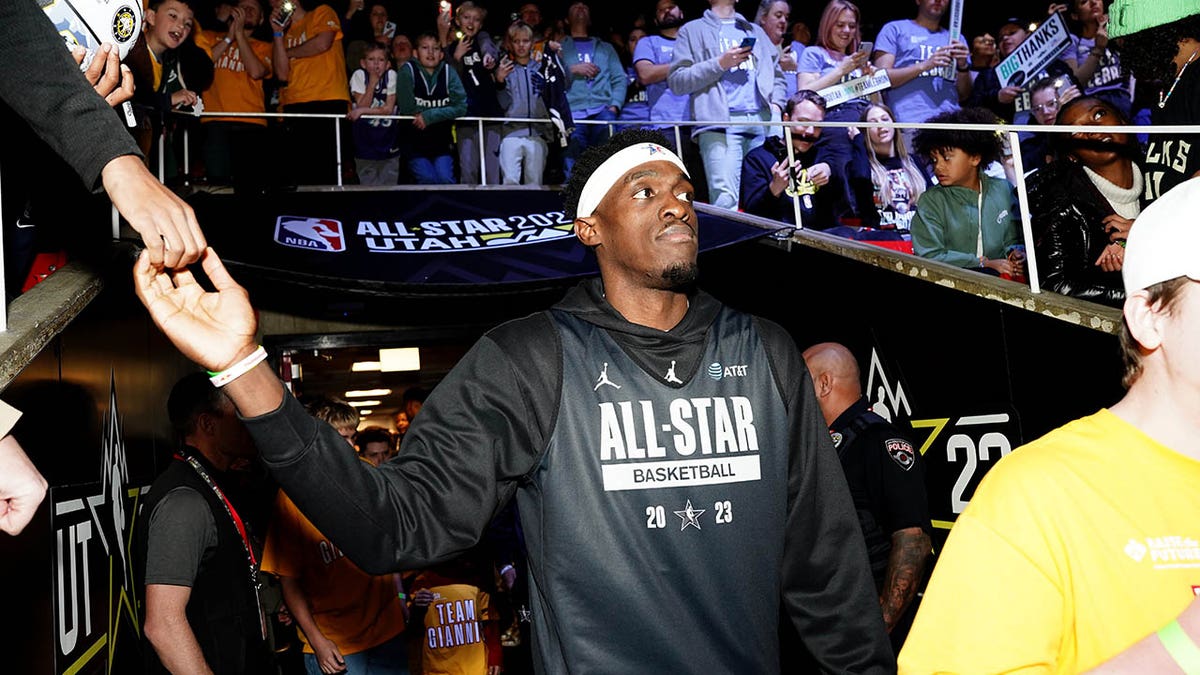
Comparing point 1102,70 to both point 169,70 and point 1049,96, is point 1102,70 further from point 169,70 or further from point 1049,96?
point 169,70

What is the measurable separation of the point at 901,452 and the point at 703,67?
451cm

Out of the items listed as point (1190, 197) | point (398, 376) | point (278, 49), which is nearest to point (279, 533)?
point (1190, 197)

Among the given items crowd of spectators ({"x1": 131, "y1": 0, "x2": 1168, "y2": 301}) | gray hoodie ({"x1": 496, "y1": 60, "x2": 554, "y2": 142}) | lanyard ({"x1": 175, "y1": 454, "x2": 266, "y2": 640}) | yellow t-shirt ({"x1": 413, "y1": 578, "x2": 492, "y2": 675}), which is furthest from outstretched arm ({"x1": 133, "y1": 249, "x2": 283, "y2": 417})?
gray hoodie ({"x1": 496, "y1": 60, "x2": 554, "y2": 142})

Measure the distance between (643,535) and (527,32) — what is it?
7.97m

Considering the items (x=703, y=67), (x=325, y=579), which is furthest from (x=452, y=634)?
(x=703, y=67)

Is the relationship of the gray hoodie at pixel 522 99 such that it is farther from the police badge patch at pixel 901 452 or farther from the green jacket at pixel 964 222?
the police badge patch at pixel 901 452

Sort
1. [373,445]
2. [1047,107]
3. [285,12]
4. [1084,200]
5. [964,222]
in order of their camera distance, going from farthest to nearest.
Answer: [285,12] → [1047,107] → [373,445] → [964,222] → [1084,200]

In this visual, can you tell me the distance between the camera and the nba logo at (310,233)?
22.6 ft

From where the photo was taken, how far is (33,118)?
1868 millimetres

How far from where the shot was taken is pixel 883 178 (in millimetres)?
7961

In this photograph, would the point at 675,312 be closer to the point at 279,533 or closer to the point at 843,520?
the point at 843,520

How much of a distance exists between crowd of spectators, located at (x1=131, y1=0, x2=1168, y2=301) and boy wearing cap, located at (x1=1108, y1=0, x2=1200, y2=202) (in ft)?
5.67

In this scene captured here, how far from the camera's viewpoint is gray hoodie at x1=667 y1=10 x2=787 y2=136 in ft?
26.1

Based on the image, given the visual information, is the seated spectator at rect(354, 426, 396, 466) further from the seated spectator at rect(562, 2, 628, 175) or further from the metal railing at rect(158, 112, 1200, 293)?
the seated spectator at rect(562, 2, 628, 175)
